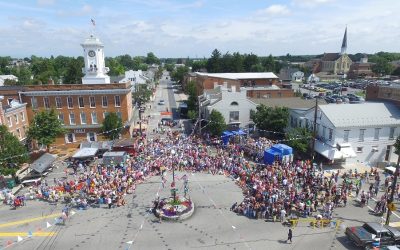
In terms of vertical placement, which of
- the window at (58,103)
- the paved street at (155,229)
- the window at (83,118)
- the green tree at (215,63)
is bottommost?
the paved street at (155,229)

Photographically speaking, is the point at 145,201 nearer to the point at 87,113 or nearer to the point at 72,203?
the point at 72,203

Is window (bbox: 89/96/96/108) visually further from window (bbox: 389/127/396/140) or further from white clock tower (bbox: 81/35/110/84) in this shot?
window (bbox: 389/127/396/140)

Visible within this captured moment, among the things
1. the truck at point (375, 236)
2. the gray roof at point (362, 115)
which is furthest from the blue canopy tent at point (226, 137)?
the truck at point (375, 236)

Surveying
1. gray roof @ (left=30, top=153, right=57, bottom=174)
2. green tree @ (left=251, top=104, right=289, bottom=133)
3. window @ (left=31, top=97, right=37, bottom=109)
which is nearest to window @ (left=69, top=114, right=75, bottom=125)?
window @ (left=31, top=97, right=37, bottom=109)

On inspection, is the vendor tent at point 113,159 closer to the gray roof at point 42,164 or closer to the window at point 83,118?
the gray roof at point 42,164

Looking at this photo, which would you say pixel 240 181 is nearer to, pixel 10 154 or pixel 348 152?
pixel 348 152

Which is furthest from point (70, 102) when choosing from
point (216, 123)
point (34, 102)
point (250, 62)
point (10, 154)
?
point (250, 62)
